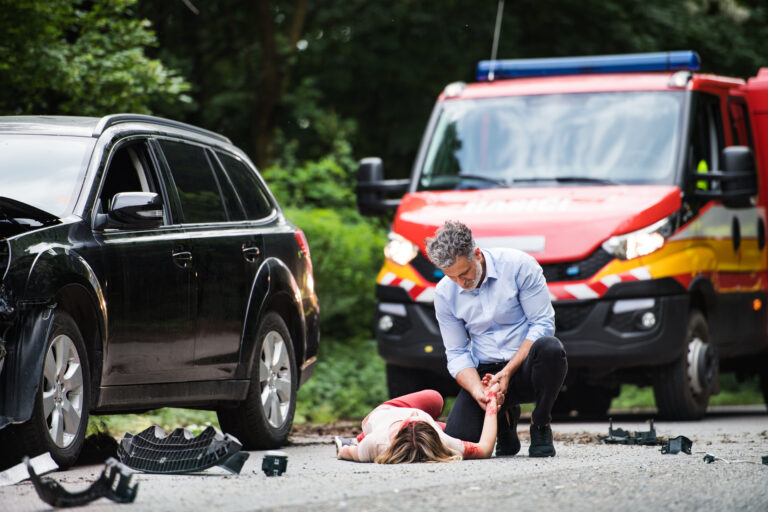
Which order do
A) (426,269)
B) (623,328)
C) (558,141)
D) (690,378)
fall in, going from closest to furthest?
(623,328) < (426,269) < (690,378) < (558,141)

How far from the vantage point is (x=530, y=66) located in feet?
38.9

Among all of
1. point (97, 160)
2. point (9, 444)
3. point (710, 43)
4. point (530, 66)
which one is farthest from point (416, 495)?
point (710, 43)

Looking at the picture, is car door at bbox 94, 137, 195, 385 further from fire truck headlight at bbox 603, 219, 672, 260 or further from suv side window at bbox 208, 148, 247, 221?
fire truck headlight at bbox 603, 219, 672, 260

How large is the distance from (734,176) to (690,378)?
156 cm

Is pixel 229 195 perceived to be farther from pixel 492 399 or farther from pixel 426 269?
pixel 492 399

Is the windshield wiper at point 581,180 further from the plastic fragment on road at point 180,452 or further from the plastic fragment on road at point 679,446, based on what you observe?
the plastic fragment on road at point 180,452

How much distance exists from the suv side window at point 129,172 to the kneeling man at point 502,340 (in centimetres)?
177

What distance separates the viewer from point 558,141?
10820mm

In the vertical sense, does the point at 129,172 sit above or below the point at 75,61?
below

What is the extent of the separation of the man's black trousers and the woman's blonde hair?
13.4 inches

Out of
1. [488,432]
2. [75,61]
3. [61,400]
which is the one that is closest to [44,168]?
[61,400]

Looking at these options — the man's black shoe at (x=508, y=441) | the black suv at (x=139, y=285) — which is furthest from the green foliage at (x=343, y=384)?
the man's black shoe at (x=508, y=441)

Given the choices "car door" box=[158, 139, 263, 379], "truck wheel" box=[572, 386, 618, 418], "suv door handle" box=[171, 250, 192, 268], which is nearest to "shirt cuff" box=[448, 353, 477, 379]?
"car door" box=[158, 139, 263, 379]

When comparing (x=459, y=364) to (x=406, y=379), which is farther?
(x=406, y=379)
